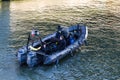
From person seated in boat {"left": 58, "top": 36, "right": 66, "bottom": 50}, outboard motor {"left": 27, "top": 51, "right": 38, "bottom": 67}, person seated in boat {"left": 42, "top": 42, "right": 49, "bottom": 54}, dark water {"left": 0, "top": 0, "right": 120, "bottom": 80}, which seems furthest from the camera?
person seated in boat {"left": 58, "top": 36, "right": 66, "bottom": 50}

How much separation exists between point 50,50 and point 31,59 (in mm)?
2247

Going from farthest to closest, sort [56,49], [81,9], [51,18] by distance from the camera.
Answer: [81,9]
[51,18]
[56,49]

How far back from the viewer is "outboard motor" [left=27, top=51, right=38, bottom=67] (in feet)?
87.4

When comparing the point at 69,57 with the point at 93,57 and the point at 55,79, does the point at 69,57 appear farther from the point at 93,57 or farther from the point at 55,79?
the point at 55,79

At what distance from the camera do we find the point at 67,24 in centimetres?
4097

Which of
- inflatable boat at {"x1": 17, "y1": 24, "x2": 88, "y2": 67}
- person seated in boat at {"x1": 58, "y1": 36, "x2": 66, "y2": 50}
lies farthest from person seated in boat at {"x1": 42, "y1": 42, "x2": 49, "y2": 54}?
person seated in boat at {"x1": 58, "y1": 36, "x2": 66, "y2": 50}

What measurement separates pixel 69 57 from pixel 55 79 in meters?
4.49

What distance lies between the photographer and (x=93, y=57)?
30266 millimetres

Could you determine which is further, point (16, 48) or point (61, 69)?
point (16, 48)

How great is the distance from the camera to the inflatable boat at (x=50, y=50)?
27.0 metres

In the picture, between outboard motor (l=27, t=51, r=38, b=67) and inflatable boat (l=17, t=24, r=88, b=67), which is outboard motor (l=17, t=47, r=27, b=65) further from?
outboard motor (l=27, t=51, r=38, b=67)

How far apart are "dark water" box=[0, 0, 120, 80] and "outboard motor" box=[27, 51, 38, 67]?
1.83ft

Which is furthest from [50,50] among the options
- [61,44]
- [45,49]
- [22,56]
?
[22,56]

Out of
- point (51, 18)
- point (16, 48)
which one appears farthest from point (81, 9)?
point (16, 48)
